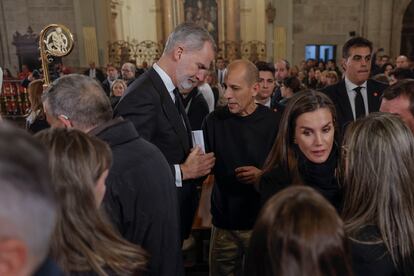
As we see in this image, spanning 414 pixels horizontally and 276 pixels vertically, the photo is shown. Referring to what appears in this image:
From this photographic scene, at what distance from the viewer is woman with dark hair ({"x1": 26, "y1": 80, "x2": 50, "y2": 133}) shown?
151 inches

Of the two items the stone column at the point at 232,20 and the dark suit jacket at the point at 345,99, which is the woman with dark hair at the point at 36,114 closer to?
the dark suit jacket at the point at 345,99

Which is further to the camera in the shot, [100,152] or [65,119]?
[65,119]

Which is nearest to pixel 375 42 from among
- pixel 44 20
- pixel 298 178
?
pixel 44 20

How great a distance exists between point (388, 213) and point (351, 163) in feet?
0.80

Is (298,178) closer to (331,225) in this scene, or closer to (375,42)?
(331,225)

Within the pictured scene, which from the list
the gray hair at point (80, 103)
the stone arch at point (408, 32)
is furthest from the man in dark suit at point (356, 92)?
the stone arch at point (408, 32)

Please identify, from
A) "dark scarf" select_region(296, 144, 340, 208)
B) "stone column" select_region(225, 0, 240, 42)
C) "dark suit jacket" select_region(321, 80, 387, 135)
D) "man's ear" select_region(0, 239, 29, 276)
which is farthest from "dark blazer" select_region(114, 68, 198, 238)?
"stone column" select_region(225, 0, 240, 42)

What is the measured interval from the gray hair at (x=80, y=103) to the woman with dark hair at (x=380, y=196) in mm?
1164

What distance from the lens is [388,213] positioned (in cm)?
150

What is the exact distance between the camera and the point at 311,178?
2098mm

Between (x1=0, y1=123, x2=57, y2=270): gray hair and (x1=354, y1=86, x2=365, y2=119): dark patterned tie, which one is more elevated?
(x1=0, y1=123, x2=57, y2=270): gray hair

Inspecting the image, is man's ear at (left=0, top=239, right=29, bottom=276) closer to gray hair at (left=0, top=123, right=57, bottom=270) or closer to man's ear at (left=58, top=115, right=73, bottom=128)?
gray hair at (left=0, top=123, right=57, bottom=270)

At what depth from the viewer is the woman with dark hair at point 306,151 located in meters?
2.10

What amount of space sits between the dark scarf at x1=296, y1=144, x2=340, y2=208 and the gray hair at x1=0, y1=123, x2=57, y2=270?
1.56m
